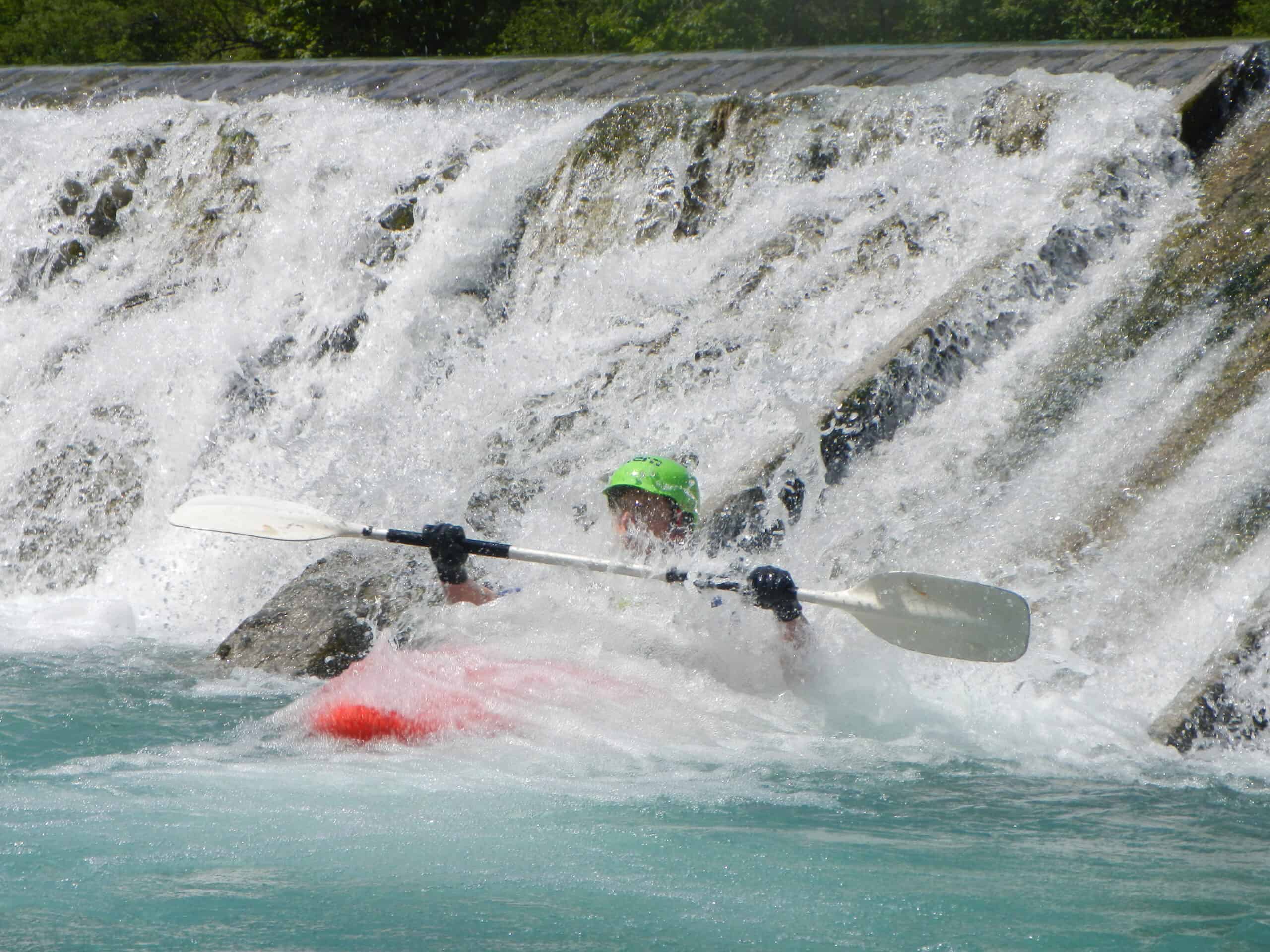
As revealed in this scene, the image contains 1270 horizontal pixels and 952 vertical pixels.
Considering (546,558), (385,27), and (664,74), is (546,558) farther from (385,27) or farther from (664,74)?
(385,27)

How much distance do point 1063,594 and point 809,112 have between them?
3288 millimetres

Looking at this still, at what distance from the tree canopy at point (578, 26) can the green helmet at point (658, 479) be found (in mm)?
14235

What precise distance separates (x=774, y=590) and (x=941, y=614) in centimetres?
50

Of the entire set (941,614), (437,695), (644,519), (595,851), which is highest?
(644,519)

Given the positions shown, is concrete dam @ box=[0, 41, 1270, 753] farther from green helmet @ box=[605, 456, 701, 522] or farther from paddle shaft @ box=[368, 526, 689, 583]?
paddle shaft @ box=[368, 526, 689, 583]

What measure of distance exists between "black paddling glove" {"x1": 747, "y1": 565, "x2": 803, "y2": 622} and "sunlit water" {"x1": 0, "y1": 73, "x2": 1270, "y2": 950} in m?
0.35

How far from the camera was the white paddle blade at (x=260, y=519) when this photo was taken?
448cm

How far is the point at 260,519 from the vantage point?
461cm

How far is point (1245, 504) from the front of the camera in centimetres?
464

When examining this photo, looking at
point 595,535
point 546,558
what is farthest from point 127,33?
point 546,558

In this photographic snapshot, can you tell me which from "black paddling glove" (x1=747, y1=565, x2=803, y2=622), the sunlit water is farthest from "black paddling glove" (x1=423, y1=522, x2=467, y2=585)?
"black paddling glove" (x1=747, y1=565, x2=803, y2=622)

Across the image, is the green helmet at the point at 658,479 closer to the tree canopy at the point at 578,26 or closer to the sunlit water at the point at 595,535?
the sunlit water at the point at 595,535

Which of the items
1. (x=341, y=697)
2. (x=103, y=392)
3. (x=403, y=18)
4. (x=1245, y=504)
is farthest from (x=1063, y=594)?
(x=403, y=18)

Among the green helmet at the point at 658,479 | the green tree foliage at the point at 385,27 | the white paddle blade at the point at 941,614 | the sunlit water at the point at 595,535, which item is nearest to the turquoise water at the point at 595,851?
the sunlit water at the point at 595,535
